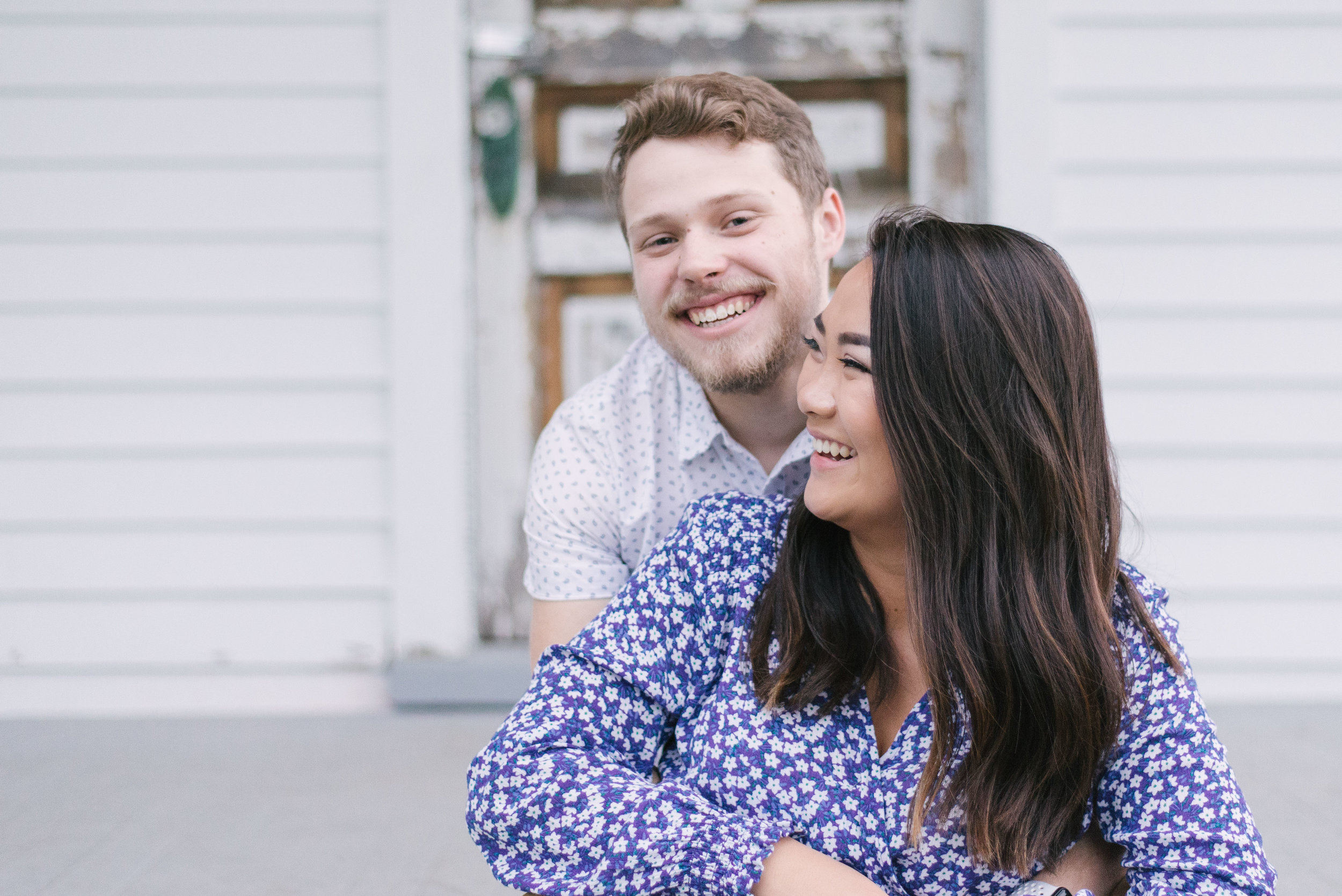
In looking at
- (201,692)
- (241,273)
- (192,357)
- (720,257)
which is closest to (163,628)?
(201,692)

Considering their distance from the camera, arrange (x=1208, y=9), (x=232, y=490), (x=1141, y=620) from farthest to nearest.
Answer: (x=232, y=490) → (x=1208, y=9) → (x=1141, y=620)

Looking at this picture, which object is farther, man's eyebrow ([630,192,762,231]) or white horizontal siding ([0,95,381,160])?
white horizontal siding ([0,95,381,160])

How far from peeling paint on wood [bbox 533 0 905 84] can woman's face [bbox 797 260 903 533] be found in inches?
75.9

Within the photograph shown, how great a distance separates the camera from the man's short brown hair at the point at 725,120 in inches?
66.6

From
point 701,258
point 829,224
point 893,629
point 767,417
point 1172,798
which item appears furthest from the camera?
point 829,224

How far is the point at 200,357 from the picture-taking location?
2.95 meters

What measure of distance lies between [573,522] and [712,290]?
44cm

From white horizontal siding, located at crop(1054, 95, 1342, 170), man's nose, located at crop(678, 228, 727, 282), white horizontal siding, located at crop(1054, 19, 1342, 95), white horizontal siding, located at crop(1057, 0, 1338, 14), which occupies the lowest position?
man's nose, located at crop(678, 228, 727, 282)

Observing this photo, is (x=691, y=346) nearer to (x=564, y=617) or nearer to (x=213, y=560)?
(x=564, y=617)

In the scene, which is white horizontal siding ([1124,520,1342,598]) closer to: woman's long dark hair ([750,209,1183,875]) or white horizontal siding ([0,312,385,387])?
woman's long dark hair ([750,209,1183,875])

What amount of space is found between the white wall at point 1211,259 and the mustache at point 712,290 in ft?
4.84

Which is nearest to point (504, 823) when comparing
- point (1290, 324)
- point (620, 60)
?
point (620, 60)

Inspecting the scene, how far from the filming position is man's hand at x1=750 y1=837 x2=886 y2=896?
45.9 inches

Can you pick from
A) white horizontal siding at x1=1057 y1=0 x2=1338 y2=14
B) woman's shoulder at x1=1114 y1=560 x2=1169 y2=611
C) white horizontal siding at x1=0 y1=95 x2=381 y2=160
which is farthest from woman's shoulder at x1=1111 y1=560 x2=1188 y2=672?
white horizontal siding at x1=0 y1=95 x2=381 y2=160
